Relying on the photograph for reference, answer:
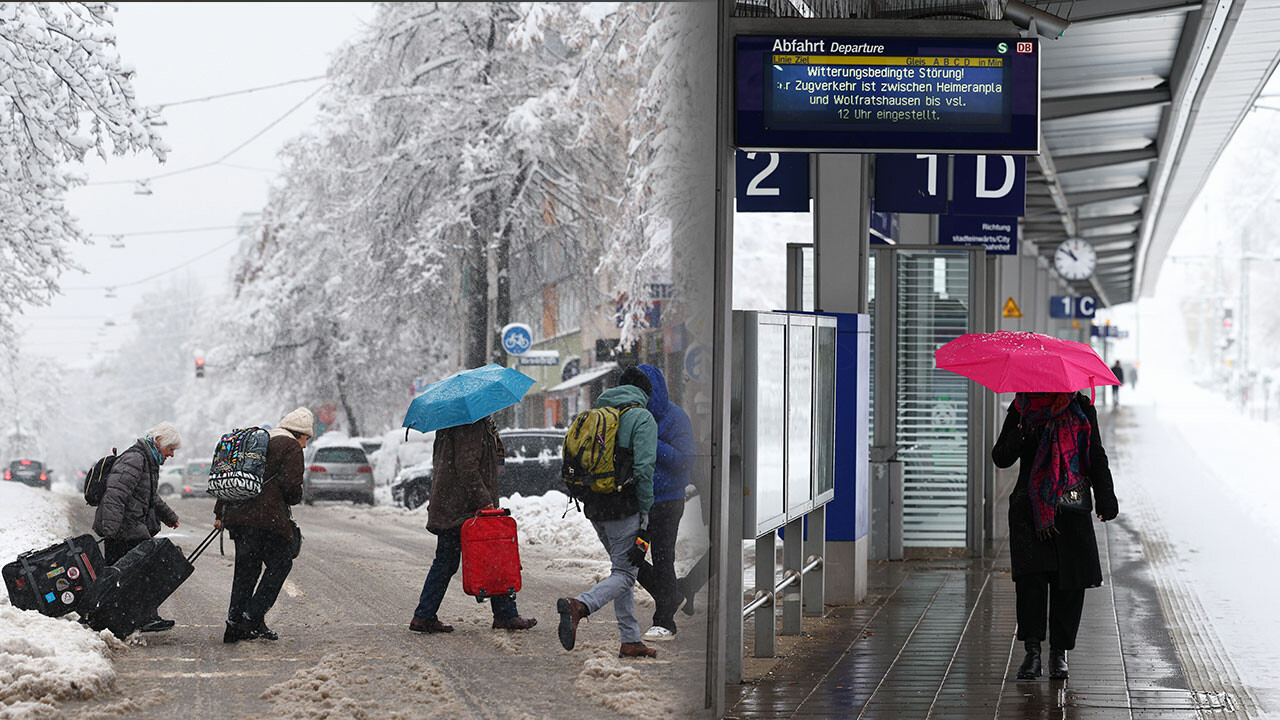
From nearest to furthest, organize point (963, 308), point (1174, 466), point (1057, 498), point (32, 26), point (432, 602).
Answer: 1. point (32, 26)
2. point (432, 602)
3. point (1057, 498)
4. point (963, 308)
5. point (1174, 466)

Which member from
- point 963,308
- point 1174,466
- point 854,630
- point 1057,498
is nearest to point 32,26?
point 1057,498

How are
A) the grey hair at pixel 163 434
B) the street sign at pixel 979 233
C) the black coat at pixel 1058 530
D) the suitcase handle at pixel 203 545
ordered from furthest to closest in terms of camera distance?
1. the street sign at pixel 979 233
2. the black coat at pixel 1058 530
3. the suitcase handle at pixel 203 545
4. the grey hair at pixel 163 434

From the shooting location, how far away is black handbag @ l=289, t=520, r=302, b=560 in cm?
564

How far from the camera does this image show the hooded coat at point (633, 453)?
6227 mm

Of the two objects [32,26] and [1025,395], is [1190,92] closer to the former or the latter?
[1025,395]

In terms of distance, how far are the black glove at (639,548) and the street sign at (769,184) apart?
4.55m

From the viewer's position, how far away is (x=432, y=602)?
576 centimetres

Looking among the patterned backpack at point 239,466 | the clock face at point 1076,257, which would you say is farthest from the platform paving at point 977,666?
the clock face at point 1076,257

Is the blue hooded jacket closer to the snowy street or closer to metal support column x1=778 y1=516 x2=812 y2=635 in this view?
the snowy street

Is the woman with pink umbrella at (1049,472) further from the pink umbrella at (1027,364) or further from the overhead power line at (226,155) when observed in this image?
the overhead power line at (226,155)

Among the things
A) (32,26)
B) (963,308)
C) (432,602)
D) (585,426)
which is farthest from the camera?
(963,308)

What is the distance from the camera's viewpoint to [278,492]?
5.65 metres

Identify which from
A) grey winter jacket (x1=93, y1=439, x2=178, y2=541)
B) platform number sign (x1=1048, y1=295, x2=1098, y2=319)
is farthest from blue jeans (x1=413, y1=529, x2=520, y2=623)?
platform number sign (x1=1048, y1=295, x2=1098, y2=319)

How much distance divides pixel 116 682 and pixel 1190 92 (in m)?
11.4
